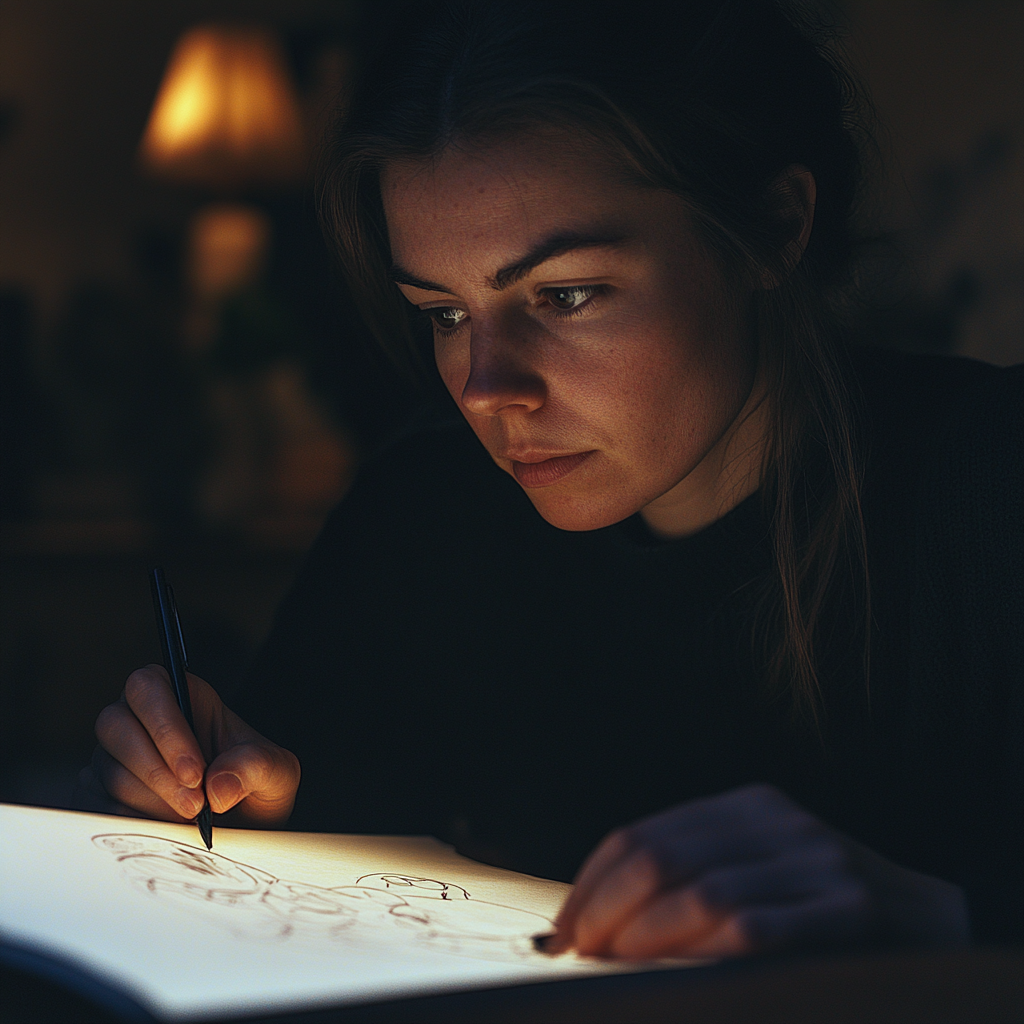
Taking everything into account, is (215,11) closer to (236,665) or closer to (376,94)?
(236,665)

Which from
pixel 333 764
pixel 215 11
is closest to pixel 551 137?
pixel 333 764

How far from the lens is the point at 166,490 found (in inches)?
78.0

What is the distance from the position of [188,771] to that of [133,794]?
2.3 inches

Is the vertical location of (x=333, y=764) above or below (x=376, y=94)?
below

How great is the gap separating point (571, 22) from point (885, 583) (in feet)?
1.55

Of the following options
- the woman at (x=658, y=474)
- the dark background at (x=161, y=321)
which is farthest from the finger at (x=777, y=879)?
the dark background at (x=161, y=321)

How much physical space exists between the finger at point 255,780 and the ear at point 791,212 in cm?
49

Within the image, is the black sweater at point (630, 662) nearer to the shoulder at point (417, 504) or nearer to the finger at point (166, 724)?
the shoulder at point (417, 504)

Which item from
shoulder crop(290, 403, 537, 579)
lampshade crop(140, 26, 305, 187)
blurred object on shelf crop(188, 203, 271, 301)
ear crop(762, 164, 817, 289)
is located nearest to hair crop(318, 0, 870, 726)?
ear crop(762, 164, 817, 289)

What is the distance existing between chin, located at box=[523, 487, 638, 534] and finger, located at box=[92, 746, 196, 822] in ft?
1.06

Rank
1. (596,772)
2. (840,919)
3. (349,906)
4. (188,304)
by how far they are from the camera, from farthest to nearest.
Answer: (188,304) → (596,772) → (349,906) → (840,919)

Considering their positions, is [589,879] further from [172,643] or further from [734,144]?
[734,144]

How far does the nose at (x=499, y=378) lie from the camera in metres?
0.65

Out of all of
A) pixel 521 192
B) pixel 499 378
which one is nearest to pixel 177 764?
pixel 499 378
